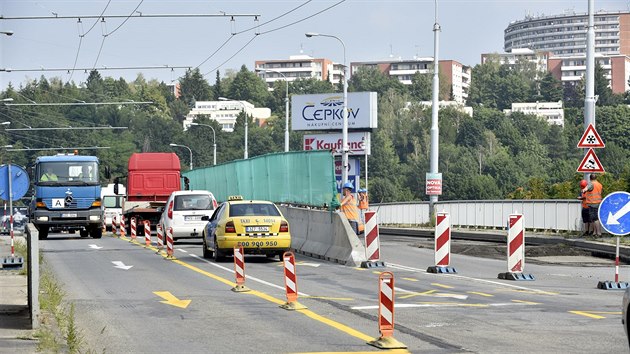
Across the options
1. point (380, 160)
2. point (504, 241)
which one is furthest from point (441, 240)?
point (380, 160)

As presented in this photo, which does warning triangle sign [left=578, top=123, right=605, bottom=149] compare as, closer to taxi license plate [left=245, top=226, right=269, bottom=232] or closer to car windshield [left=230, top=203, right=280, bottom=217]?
car windshield [left=230, top=203, right=280, bottom=217]

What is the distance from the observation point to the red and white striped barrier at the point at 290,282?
53.5 ft

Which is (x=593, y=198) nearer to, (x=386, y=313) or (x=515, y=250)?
(x=515, y=250)

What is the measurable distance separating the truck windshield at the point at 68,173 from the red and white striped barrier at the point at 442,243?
66.8 ft

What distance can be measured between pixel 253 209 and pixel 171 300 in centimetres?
963

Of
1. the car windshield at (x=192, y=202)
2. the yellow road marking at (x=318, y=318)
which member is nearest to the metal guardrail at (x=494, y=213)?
the car windshield at (x=192, y=202)

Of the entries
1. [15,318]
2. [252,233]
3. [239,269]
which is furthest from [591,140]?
[15,318]

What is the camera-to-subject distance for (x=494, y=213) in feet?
144

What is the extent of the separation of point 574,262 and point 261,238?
7.00m

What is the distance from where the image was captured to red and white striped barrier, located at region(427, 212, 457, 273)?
23516 millimetres

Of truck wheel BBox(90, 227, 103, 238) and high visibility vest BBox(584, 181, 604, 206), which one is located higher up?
high visibility vest BBox(584, 181, 604, 206)

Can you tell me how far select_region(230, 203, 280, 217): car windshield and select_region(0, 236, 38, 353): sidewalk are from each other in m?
6.44

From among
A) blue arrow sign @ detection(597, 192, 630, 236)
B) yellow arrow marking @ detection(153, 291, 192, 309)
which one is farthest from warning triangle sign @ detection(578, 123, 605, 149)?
yellow arrow marking @ detection(153, 291, 192, 309)

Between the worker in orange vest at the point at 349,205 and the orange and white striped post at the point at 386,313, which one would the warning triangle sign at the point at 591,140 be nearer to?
the worker in orange vest at the point at 349,205
